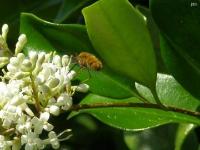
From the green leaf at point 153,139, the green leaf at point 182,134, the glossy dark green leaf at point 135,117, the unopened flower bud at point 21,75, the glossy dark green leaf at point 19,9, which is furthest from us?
the glossy dark green leaf at point 19,9

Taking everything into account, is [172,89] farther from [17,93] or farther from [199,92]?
[17,93]

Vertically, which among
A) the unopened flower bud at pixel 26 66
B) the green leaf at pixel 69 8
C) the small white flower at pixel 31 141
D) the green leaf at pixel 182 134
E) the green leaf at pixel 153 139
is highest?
the unopened flower bud at pixel 26 66

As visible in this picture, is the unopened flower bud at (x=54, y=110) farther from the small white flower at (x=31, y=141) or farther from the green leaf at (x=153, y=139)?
the green leaf at (x=153, y=139)

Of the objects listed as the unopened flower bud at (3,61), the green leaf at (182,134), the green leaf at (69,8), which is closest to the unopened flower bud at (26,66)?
the unopened flower bud at (3,61)

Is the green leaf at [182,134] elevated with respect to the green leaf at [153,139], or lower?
elevated

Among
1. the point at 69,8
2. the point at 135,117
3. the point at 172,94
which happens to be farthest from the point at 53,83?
the point at 69,8

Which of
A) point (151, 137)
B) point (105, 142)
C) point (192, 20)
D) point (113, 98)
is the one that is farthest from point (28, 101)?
point (105, 142)

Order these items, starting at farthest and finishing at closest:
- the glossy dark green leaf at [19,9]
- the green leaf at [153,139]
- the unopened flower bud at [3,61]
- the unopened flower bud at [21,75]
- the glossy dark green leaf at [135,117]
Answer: the glossy dark green leaf at [19,9] < the green leaf at [153,139] < the glossy dark green leaf at [135,117] < the unopened flower bud at [3,61] < the unopened flower bud at [21,75]

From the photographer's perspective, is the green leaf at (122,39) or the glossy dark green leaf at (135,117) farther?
the glossy dark green leaf at (135,117)

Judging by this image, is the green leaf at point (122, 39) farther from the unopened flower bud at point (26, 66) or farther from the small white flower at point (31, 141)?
the small white flower at point (31, 141)
